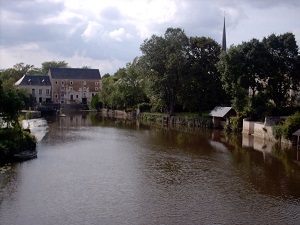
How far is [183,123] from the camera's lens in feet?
196

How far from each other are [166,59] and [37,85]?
159 ft

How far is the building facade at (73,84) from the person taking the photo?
3939 inches

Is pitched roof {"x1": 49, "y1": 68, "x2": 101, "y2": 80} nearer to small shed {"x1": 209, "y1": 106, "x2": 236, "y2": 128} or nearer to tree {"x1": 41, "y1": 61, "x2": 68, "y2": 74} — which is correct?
tree {"x1": 41, "y1": 61, "x2": 68, "y2": 74}

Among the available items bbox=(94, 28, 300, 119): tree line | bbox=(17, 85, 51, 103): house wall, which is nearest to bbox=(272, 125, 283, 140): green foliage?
bbox=(94, 28, 300, 119): tree line

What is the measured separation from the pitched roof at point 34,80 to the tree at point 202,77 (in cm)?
4972

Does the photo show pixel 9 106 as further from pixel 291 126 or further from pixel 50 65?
pixel 50 65

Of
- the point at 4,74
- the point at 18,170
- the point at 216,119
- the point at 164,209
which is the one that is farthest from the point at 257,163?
the point at 4,74

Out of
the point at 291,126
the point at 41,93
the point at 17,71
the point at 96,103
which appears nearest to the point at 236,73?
the point at 291,126

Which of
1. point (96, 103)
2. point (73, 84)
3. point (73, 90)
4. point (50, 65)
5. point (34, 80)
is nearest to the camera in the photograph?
point (96, 103)

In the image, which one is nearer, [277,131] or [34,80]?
[277,131]

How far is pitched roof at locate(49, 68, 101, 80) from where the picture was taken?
99.9 meters

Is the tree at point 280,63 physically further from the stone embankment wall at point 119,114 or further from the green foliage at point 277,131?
the stone embankment wall at point 119,114

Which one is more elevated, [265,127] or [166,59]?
[166,59]

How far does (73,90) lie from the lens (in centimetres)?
10150
